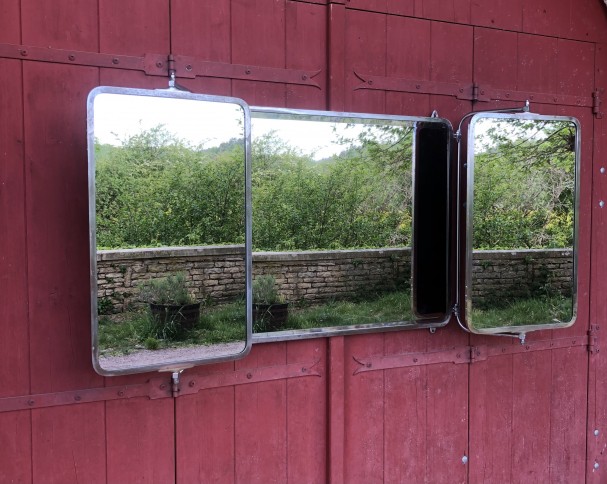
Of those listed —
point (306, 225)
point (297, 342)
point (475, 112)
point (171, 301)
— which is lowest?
point (297, 342)

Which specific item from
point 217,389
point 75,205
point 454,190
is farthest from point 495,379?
point 75,205

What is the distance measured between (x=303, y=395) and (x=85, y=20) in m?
1.59

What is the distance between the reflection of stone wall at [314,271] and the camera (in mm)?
2059

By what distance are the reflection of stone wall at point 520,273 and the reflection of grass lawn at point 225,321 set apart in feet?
1.16

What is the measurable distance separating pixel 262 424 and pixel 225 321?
0.49 metres

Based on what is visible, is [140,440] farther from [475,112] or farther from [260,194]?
[475,112]

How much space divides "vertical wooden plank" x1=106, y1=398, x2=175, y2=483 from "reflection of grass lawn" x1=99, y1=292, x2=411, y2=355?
0.26 meters

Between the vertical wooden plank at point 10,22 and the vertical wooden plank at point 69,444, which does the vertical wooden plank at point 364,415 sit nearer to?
the vertical wooden plank at point 69,444

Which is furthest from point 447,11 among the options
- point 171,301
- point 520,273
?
point 171,301

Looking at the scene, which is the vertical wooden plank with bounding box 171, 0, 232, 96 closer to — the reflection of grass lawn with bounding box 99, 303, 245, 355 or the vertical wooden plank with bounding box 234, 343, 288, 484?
the reflection of grass lawn with bounding box 99, 303, 245, 355

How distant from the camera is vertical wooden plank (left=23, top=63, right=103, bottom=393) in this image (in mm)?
2014

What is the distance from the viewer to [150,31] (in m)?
2.15

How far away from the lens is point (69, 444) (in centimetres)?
212

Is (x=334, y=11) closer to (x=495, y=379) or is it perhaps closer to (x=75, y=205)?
(x=75, y=205)
